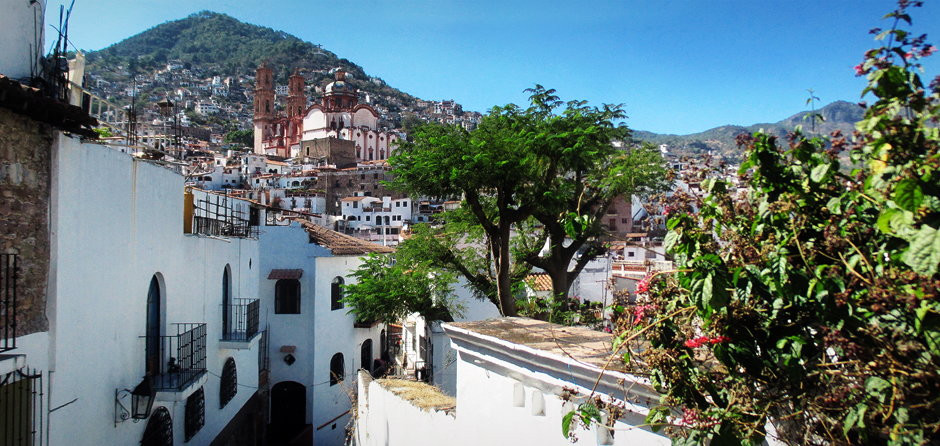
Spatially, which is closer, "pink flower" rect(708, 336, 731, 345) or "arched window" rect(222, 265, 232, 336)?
"pink flower" rect(708, 336, 731, 345)

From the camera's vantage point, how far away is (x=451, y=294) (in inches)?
680

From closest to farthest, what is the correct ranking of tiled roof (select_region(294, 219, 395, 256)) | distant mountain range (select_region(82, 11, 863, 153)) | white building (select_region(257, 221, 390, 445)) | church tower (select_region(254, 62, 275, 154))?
1. white building (select_region(257, 221, 390, 445))
2. tiled roof (select_region(294, 219, 395, 256))
3. church tower (select_region(254, 62, 275, 154))
4. distant mountain range (select_region(82, 11, 863, 153))

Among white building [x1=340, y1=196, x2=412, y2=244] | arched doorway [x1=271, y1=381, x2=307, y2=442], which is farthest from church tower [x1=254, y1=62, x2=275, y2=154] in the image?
arched doorway [x1=271, y1=381, x2=307, y2=442]

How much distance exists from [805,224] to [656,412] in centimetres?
137

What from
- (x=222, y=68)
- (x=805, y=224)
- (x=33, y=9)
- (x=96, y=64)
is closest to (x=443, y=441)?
(x=805, y=224)

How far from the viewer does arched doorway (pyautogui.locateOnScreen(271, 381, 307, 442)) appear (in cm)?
1959

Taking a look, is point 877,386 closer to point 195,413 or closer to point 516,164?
point 516,164

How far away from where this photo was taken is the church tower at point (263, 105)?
99.7 meters

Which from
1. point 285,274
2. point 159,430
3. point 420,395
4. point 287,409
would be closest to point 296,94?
point 285,274

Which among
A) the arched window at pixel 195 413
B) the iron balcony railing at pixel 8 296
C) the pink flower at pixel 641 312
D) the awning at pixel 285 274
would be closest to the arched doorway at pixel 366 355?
the awning at pixel 285 274

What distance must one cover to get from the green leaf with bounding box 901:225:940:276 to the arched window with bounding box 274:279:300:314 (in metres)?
18.4

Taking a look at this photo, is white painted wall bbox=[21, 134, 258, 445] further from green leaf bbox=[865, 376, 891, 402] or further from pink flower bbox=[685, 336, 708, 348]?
green leaf bbox=[865, 376, 891, 402]

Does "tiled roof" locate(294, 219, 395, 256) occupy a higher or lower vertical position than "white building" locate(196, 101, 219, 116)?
lower

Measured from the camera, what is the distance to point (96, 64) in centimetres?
A: 15812
